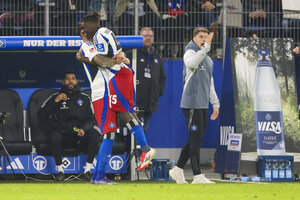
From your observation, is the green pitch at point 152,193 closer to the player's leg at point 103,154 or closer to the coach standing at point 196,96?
the player's leg at point 103,154

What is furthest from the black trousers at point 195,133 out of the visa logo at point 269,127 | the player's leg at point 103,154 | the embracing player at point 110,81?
the visa logo at point 269,127

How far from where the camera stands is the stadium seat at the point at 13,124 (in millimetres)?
11703

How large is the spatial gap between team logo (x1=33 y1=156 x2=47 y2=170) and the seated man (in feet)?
0.81

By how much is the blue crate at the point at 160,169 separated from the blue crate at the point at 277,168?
149 cm

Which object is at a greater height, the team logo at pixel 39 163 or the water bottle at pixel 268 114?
the water bottle at pixel 268 114

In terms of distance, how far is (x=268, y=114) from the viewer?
39.5 feet

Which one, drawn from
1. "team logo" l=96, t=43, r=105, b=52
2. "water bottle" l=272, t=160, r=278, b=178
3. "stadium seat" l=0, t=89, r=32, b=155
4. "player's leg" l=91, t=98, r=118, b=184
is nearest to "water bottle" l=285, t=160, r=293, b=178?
"water bottle" l=272, t=160, r=278, b=178

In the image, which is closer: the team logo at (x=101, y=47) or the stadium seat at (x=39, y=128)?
the team logo at (x=101, y=47)

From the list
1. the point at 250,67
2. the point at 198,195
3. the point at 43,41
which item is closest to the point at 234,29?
the point at 250,67

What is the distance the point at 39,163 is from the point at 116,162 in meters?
1.22

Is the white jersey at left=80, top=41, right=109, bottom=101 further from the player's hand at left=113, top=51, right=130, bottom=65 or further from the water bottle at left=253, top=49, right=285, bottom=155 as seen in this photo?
the water bottle at left=253, top=49, right=285, bottom=155

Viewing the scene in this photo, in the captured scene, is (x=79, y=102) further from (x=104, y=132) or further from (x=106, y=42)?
(x=106, y=42)

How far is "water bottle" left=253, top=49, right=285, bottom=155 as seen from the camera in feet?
39.1

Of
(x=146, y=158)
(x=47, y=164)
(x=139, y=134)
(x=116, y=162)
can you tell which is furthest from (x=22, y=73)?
(x=146, y=158)
